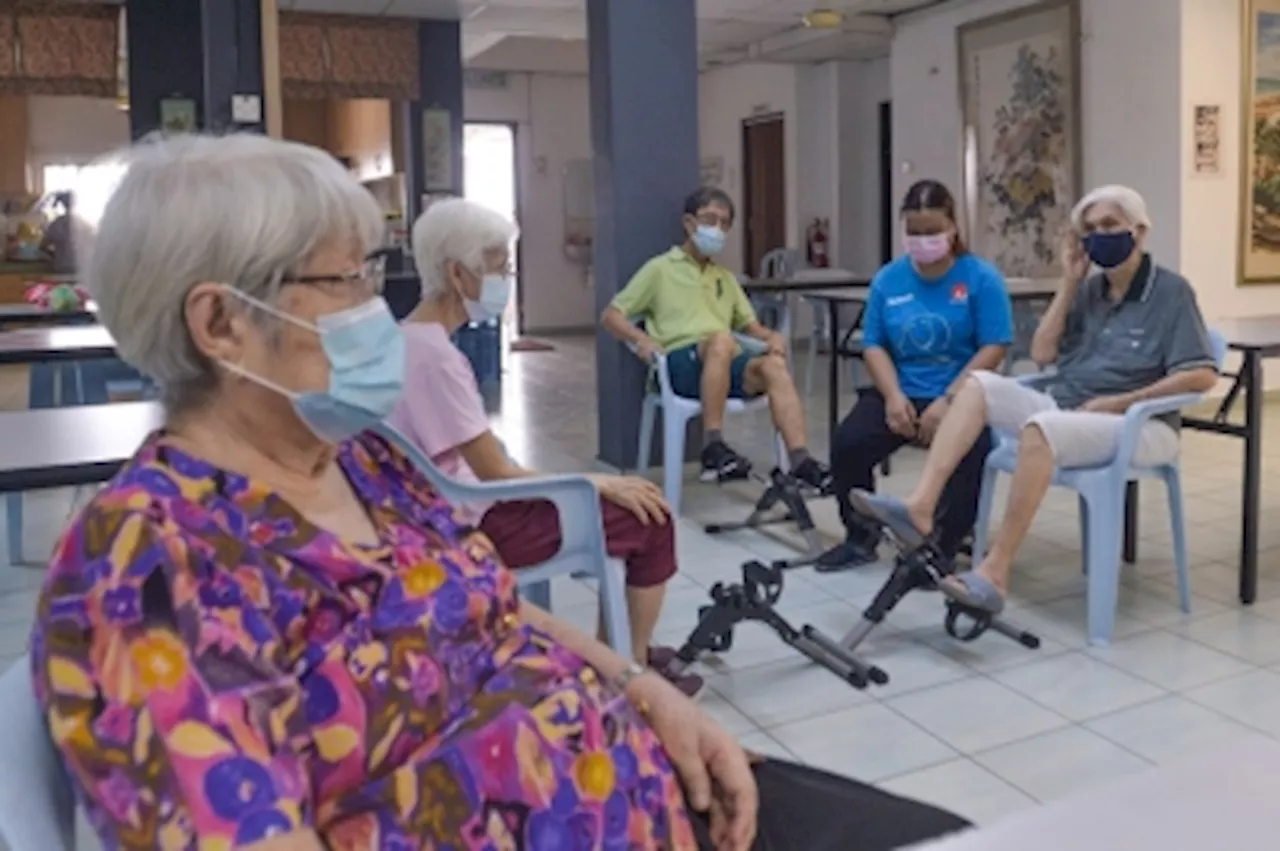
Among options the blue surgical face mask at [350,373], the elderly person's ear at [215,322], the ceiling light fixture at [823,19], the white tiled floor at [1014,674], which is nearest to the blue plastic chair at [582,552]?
the white tiled floor at [1014,674]

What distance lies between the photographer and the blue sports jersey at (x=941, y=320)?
3760 mm

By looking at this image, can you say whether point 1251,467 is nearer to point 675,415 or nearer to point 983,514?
point 983,514

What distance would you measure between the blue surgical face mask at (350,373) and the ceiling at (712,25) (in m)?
7.07

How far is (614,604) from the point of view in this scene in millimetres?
2389

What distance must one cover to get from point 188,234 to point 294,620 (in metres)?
0.38

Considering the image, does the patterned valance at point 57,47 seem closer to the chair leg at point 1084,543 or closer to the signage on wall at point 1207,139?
the signage on wall at point 1207,139

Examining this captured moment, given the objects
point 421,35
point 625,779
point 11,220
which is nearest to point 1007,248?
point 421,35

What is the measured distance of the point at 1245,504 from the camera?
3.36 meters

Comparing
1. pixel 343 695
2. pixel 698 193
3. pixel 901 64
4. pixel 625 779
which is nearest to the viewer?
pixel 343 695

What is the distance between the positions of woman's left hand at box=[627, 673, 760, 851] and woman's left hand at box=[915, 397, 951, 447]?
2417 mm

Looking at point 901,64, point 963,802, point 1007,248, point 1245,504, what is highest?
point 901,64

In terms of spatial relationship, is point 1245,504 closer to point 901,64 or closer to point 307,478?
point 307,478

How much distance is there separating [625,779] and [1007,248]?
7174 millimetres

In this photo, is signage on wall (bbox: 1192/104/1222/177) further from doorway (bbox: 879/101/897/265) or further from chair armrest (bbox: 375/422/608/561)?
chair armrest (bbox: 375/422/608/561)
